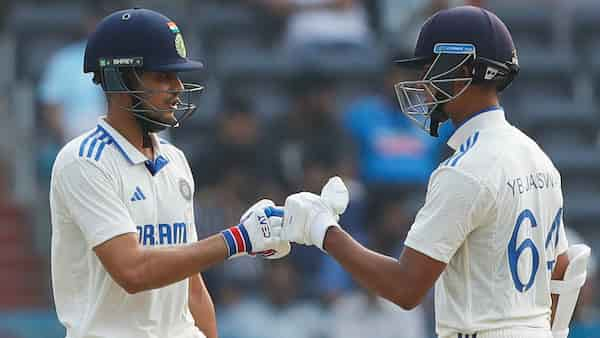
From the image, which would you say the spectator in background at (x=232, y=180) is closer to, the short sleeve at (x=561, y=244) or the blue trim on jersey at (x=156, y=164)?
the blue trim on jersey at (x=156, y=164)

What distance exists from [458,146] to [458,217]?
373 mm

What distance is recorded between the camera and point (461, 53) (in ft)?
16.7

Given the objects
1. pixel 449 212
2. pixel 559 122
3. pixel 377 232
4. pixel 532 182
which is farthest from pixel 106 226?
pixel 559 122

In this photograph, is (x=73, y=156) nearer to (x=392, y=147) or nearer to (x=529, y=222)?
(x=529, y=222)

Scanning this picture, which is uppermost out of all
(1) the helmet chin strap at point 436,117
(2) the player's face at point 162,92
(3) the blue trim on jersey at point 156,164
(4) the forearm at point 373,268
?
(2) the player's face at point 162,92

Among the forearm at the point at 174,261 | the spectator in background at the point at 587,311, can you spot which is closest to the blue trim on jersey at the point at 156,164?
the forearm at the point at 174,261

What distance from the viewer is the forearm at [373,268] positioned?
500 centimetres

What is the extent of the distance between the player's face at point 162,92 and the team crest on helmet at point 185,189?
0.27 meters

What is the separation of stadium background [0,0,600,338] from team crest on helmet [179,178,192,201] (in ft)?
11.2

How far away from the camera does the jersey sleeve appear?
16.0 feet

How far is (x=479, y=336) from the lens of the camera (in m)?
4.95

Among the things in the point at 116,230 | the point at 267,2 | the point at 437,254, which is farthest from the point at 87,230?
the point at 267,2

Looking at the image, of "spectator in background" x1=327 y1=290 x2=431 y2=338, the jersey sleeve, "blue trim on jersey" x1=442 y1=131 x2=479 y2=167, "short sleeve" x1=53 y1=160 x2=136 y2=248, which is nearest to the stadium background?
"spectator in background" x1=327 y1=290 x2=431 y2=338

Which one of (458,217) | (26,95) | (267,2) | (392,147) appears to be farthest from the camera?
(267,2)
